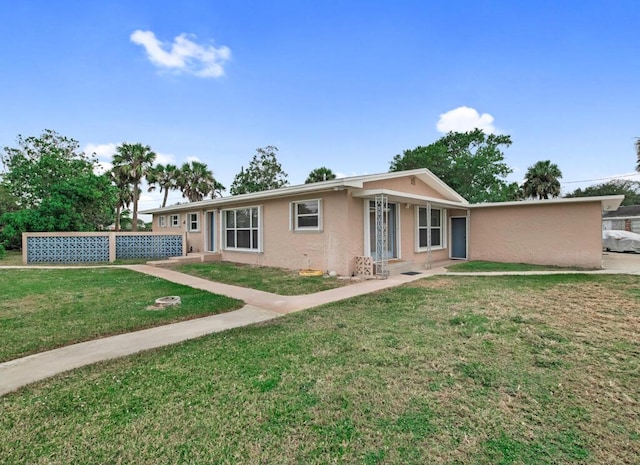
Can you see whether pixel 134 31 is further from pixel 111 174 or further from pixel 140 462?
pixel 111 174

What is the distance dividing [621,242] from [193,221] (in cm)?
2383

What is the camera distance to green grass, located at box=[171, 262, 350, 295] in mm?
7875

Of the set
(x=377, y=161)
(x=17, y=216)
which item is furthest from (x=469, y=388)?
(x=377, y=161)

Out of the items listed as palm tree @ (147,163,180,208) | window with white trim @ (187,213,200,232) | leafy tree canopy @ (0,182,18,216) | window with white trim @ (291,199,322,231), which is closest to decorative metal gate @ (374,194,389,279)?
window with white trim @ (291,199,322,231)

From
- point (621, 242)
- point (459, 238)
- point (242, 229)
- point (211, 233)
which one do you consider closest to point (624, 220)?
point (621, 242)

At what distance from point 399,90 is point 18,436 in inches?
661

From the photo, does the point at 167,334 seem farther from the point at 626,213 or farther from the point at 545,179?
the point at 626,213

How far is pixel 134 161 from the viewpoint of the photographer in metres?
27.6

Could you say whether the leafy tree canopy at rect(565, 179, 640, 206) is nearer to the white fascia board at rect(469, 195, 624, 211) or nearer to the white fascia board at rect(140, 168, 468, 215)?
the white fascia board at rect(469, 195, 624, 211)

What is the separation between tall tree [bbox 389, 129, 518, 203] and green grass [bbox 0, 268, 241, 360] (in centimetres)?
2357

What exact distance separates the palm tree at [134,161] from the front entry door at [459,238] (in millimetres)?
24952

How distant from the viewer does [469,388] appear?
2969mm

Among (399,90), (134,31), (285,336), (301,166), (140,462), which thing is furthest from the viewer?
(301,166)

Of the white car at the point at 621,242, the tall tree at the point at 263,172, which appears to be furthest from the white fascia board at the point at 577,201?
the tall tree at the point at 263,172
